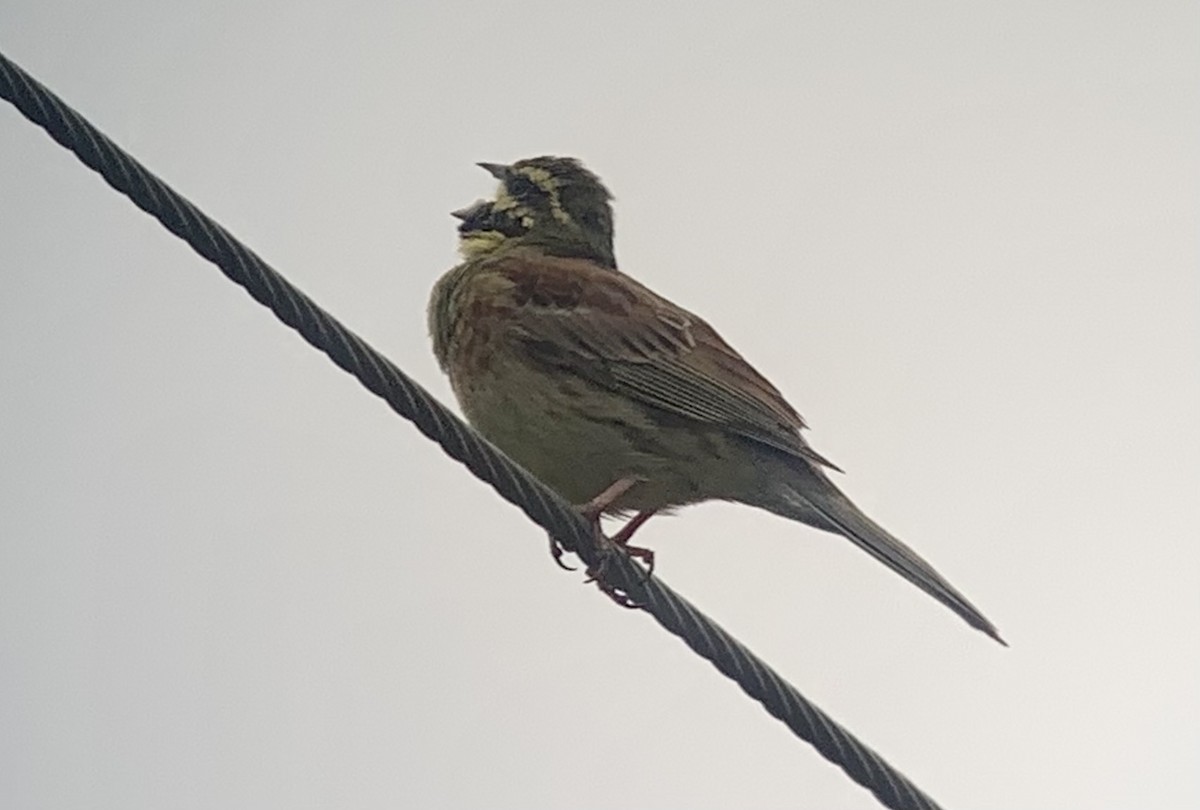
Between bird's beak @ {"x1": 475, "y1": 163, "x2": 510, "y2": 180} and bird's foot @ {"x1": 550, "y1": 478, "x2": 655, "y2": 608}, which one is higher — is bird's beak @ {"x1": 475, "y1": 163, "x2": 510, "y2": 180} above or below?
above

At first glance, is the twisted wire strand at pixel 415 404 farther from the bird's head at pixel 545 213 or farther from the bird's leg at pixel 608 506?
the bird's head at pixel 545 213

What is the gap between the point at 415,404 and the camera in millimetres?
3125

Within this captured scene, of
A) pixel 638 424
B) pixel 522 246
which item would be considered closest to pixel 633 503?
pixel 638 424

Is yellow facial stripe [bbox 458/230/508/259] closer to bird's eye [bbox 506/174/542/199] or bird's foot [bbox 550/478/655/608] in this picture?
bird's eye [bbox 506/174/542/199]

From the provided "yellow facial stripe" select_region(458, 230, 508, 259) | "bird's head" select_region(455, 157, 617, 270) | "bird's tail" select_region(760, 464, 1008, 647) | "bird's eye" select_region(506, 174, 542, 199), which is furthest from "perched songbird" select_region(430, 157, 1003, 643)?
"bird's eye" select_region(506, 174, 542, 199)

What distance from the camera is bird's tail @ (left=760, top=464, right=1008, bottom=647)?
12.3ft

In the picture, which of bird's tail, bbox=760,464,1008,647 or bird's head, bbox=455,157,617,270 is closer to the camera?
bird's tail, bbox=760,464,1008,647

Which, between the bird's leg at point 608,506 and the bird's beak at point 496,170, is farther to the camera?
the bird's beak at point 496,170

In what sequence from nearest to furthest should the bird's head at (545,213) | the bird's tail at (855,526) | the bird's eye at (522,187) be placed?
1. the bird's tail at (855,526)
2. the bird's head at (545,213)
3. the bird's eye at (522,187)

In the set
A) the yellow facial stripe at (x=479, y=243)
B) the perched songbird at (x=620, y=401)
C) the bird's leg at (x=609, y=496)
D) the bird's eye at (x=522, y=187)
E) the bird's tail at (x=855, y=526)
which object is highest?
the bird's eye at (x=522, y=187)

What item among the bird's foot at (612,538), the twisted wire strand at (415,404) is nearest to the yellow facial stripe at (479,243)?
the bird's foot at (612,538)

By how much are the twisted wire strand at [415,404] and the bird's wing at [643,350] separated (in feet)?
3.43

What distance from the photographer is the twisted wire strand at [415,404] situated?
289 centimetres

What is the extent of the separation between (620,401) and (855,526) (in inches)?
25.8
